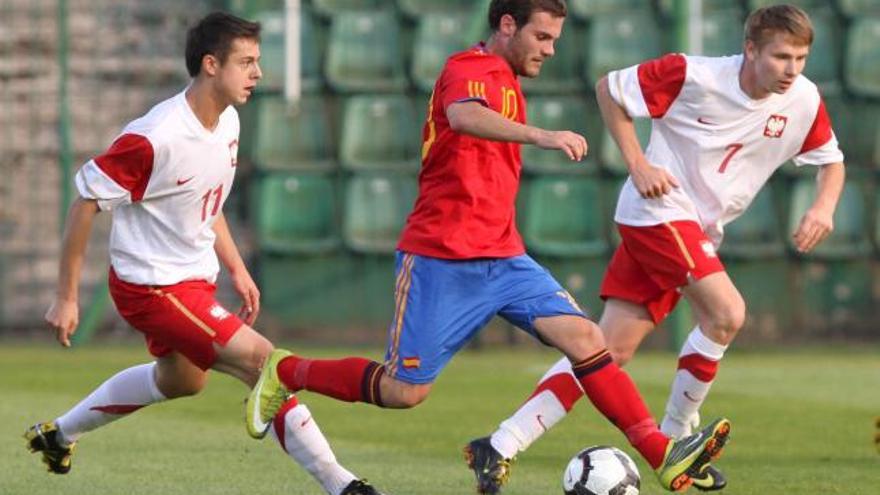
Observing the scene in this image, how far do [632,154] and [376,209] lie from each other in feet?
26.0

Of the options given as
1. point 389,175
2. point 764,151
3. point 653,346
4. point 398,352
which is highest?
point 764,151

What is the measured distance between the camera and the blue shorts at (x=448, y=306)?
6.21m

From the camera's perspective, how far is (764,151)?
7398 millimetres

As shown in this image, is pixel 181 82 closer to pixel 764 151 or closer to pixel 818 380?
pixel 818 380

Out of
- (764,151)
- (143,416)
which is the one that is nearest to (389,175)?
(143,416)

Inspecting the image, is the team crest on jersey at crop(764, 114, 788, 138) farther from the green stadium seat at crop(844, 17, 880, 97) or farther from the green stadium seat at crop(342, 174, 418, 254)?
the green stadium seat at crop(844, 17, 880, 97)

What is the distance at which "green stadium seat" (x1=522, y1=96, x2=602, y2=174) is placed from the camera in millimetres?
14586

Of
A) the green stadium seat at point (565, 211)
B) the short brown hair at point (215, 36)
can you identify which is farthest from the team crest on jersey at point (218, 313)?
the green stadium seat at point (565, 211)

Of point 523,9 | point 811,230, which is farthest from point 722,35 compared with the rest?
point 523,9

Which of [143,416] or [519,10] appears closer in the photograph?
[519,10]

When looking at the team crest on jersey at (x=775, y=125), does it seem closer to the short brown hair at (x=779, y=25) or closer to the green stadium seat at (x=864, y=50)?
the short brown hair at (x=779, y=25)

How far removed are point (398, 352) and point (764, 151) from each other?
6.47 feet

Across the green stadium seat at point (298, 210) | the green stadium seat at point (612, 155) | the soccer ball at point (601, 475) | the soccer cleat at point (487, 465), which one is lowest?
the green stadium seat at point (298, 210)

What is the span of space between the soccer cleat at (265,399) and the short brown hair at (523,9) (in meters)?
1.36
